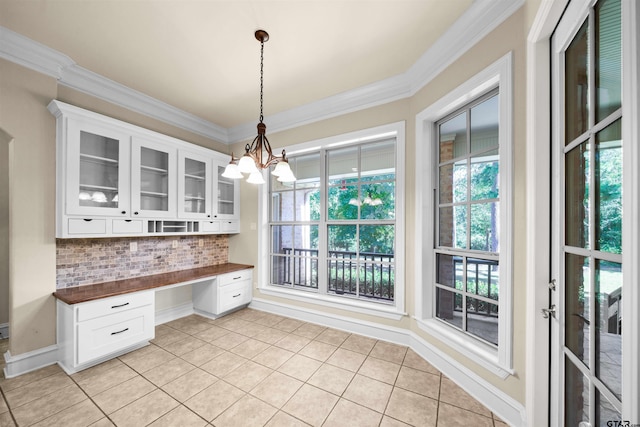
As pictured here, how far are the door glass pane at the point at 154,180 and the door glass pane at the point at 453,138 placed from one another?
3.28m

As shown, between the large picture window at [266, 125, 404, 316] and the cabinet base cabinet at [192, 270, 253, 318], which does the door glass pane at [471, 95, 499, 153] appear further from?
the cabinet base cabinet at [192, 270, 253, 318]

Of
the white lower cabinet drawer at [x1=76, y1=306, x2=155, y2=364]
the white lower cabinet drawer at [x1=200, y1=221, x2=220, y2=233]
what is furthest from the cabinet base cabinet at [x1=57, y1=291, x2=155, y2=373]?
the white lower cabinet drawer at [x1=200, y1=221, x2=220, y2=233]

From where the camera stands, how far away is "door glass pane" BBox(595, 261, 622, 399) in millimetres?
881

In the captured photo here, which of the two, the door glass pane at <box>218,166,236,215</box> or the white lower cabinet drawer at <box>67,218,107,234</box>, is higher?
the door glass pane at <box>218,166,236,215</box>

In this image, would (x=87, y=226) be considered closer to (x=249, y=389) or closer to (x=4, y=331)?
(x=4, y=331)

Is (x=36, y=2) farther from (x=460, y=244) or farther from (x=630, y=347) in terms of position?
(x=460, y=244)

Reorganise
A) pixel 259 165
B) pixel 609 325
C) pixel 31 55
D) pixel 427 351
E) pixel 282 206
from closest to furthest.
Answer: pixel 609 325, pixel 259 165, pixel 31 55, pixel 427 351, pixel 282 206

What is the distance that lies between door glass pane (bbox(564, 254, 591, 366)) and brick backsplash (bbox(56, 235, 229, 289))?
4.08m

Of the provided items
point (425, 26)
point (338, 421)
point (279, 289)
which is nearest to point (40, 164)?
point (279, 289)

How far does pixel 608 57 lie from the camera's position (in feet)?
3.09

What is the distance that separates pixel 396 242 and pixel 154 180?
302 centimetres

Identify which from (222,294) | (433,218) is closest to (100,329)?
(222,294)

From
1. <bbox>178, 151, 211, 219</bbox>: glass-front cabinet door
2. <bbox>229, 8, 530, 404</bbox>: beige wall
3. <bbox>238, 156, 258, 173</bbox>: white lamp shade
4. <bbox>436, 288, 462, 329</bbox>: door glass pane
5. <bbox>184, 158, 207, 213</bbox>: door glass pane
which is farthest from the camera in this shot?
<bbox>184, 158, 207, 213</bbox>: door glass pane

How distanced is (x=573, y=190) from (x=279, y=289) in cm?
334
